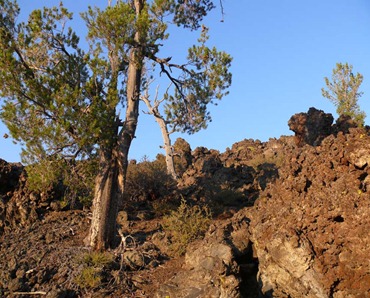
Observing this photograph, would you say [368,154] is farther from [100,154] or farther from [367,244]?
[100,154]

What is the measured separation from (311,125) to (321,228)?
12638 millimetres

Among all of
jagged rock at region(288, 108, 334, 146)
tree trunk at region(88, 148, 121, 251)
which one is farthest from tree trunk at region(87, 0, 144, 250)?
jagged rock at region(288, 108, 334, 146)

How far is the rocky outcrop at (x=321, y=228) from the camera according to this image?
8.01 m

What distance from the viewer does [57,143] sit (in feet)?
37.6

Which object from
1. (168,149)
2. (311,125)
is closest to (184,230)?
(311,125)

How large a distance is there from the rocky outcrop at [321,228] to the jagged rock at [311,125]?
10647mm

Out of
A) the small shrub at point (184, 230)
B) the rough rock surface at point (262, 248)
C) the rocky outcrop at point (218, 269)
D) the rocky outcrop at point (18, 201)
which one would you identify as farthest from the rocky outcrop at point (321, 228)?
the rocky outcrop at point (18, 201)

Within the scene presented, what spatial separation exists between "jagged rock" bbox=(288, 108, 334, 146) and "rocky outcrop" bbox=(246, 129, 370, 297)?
419 inches

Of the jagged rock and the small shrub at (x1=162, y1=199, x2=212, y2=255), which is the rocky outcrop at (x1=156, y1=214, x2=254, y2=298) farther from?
the jagged rock

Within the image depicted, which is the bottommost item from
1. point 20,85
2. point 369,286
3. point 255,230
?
point 369,286

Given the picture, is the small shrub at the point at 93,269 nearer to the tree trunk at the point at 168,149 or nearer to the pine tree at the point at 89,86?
the pine tree at the point at 89,86

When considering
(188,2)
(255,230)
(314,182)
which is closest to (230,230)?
(255,230)

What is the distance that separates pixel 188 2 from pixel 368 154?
7.91 m

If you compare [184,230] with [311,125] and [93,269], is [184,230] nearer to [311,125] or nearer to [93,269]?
[93,269]
